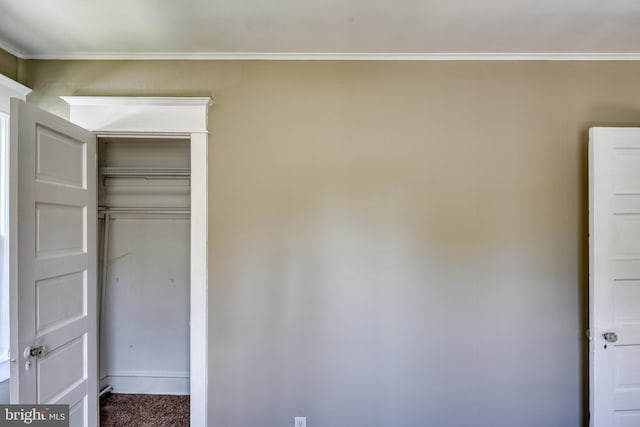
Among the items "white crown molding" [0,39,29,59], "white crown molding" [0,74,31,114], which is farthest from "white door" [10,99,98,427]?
"white crown molding" [0,39,29,59]

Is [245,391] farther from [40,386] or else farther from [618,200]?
[618,200]

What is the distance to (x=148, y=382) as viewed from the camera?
2926 millimetres

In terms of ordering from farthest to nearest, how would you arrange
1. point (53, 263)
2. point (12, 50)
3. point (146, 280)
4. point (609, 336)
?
point (146, 280) → point (12, 50) → point (609, 336) → point (53, 263)

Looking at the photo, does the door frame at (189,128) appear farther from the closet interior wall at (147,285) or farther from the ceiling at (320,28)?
the closet interior wall at (147,285)

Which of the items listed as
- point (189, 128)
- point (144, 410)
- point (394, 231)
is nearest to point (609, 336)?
point (394, 231)

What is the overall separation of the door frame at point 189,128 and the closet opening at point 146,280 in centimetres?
84

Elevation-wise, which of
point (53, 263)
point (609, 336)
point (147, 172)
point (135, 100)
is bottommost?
point (609, 336)

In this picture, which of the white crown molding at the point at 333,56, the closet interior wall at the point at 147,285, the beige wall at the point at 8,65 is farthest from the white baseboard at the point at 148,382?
the white crown molding at the point at 333,56

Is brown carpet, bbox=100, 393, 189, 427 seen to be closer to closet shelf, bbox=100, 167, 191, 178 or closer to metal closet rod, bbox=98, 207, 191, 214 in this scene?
metal closet rod, bbox=98, 207, 191, 214

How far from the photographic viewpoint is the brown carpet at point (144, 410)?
2516 millimetres

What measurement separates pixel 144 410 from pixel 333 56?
310 cm

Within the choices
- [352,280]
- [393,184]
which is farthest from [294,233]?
[393,184]

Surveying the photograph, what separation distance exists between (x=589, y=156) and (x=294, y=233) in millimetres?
1879

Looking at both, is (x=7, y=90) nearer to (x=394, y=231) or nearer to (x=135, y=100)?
(x=135, y=100)
